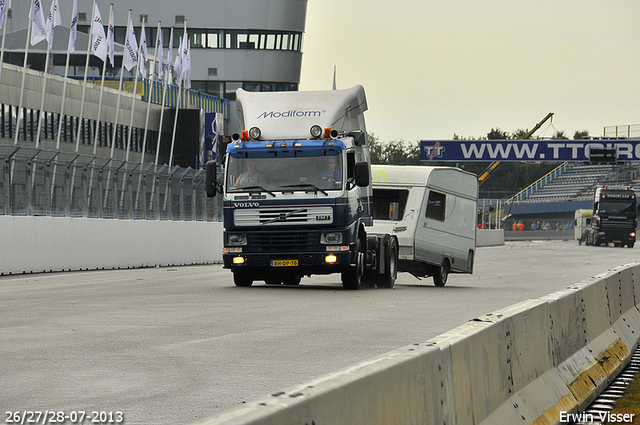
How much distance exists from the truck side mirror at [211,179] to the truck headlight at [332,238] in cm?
229

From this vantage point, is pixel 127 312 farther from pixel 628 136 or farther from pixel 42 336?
pixel 628 136

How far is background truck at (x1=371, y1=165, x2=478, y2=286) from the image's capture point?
21328 millimetres

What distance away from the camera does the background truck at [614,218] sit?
6631 centimetres

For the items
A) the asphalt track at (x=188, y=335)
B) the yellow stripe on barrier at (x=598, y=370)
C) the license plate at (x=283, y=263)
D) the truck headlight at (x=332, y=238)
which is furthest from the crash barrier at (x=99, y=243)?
the yellow stripe on barrier at (x=598, y=370)

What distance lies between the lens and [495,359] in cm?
599

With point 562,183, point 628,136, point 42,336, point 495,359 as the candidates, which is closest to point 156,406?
point 495,359

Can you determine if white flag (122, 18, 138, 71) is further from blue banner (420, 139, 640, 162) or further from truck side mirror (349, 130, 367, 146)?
truck side mirror (349, 130, 367, 146)

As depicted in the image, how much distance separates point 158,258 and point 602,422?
24723 mm

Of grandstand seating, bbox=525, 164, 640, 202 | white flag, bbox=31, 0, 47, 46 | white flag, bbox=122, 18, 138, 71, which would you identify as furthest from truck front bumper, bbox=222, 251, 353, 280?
grandstand seating, bbox=525, 164, 640, 202

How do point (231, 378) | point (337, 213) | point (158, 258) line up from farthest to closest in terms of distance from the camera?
point (158, 258), point (337, 213), point (231, 378)

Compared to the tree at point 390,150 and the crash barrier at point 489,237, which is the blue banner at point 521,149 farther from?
the tree at point 390,150

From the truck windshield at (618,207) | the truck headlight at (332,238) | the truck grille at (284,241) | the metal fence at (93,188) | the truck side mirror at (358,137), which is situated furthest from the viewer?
the truck windshield at (618,207)

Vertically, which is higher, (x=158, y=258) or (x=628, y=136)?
(x=628, y=136)

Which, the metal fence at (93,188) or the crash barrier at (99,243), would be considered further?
the metal fence at (93,188)
